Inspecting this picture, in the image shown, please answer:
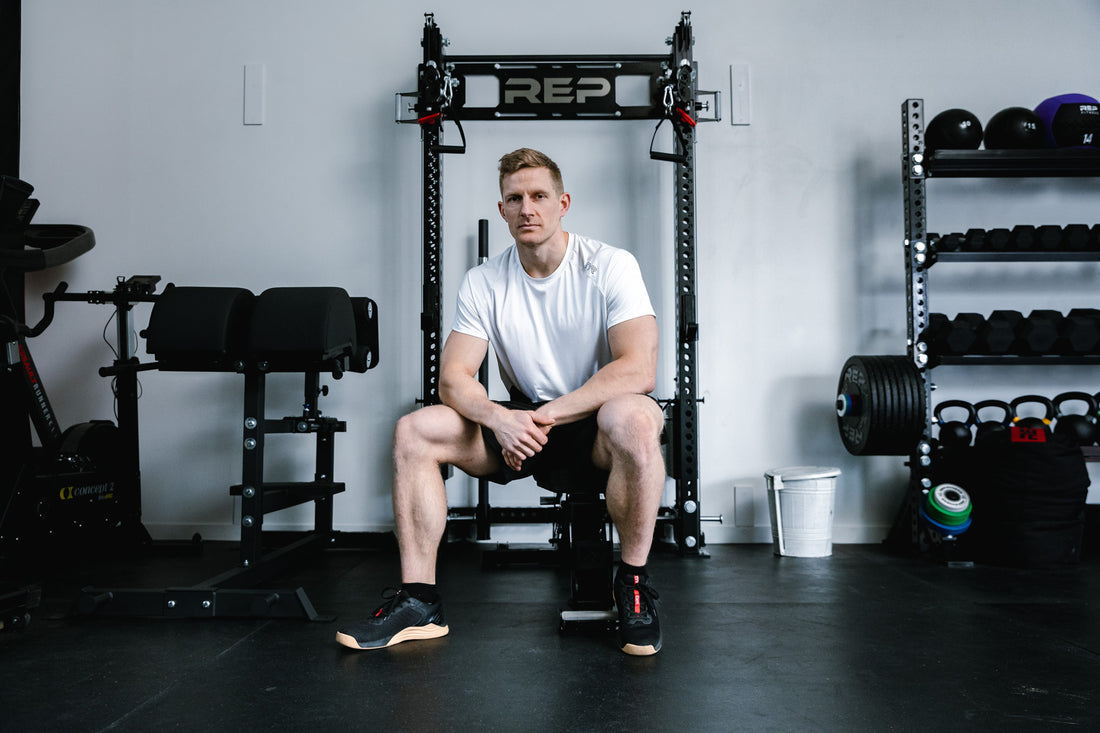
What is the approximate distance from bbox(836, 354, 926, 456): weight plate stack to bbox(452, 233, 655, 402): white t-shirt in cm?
141

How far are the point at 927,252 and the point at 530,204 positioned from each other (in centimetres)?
193

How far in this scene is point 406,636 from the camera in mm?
1728

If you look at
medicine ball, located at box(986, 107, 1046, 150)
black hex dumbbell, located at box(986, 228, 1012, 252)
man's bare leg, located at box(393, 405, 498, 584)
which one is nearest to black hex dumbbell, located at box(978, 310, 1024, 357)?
black hex dumbbell, located at box(986, 228, 1012, 252)

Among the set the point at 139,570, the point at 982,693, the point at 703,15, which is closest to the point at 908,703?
the point at 982,693

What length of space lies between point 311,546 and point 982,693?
213 cm

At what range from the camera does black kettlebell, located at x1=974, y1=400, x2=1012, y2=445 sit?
9.48 feet

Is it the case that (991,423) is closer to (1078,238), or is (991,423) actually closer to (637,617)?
(1078,238)

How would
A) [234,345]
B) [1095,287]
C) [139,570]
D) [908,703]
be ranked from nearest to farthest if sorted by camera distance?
[908,703] → [234,345] → [139,570] → [1095,287]

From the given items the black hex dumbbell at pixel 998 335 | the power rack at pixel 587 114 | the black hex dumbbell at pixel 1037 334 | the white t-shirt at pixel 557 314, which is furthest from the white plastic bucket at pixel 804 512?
the white t-shirt at pixel 557 314

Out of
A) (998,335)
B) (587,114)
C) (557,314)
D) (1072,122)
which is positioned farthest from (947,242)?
(557,314)

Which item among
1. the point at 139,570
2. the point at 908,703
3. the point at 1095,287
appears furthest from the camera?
the point at 1095,287

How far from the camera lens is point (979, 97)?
339 centimetres

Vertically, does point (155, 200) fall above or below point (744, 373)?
above

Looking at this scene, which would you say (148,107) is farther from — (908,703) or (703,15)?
(908,703)
